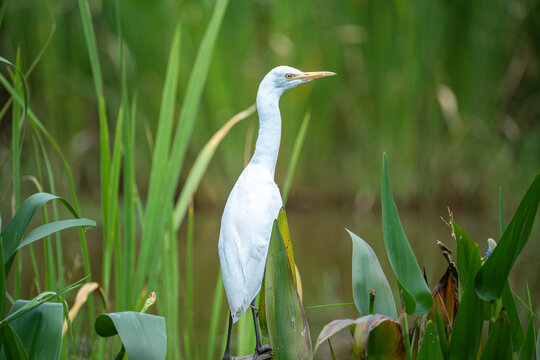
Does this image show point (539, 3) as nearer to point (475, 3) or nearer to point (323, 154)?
point (475, 3)

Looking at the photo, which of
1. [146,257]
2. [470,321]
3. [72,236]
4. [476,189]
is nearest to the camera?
[470,321]

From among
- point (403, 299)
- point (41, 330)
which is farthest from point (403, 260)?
point (41, 330)

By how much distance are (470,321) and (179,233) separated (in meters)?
3.19

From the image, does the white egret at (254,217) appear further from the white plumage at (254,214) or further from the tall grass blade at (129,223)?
the tall grass blade at (129,223)

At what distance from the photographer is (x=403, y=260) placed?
2.88 ft

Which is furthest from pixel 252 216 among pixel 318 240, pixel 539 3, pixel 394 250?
pixel 539 3

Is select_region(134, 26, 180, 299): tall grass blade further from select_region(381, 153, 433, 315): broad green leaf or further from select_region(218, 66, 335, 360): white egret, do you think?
select_region(381, 153, 433, 315): broad green leaf

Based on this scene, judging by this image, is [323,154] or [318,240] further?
[323,154]

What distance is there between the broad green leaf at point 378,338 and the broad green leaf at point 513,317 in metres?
0.19

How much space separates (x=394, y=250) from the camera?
875 mm

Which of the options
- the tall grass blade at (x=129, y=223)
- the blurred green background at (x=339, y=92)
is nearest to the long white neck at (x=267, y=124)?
the tall grass blade at (x=129, y=223)

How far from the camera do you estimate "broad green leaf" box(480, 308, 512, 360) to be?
84 centimetres

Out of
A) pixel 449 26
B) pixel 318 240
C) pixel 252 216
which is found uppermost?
pixel 449 26

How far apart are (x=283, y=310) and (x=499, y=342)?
1.01 feet
